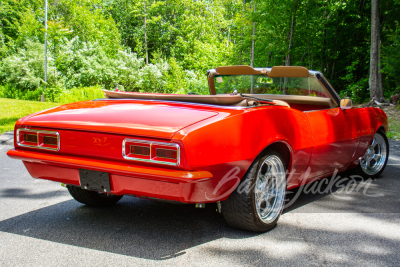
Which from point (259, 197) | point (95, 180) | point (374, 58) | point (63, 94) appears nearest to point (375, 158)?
point (259, 197)

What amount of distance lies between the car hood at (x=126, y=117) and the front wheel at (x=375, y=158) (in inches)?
115

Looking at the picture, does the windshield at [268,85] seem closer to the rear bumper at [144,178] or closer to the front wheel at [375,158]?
the front wheel at [375,158]

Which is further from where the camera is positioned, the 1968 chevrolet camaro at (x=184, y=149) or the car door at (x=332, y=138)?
the car door at (x=332, y=138)

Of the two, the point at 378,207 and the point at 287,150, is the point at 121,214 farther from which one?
the point at 378,207

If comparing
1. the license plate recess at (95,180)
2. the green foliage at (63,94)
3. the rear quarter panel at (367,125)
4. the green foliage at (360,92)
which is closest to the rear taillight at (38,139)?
the license plate recess at (95,180)

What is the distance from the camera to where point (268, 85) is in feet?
14.3

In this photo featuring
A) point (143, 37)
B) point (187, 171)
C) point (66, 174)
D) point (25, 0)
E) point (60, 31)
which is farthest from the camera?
point (143, 37)

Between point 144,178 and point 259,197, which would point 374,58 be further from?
point 144,178

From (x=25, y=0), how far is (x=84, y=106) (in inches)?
1900

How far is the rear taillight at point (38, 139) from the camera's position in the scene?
9.16 feet

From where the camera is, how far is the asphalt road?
2.53 metres

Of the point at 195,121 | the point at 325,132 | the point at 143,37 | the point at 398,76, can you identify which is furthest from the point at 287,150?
the point at 143,37

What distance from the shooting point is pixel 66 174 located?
2.77 metres

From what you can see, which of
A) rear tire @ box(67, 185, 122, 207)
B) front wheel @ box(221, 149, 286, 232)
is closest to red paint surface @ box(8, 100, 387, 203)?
front wheel @ box(221, 149, 286, 232)
